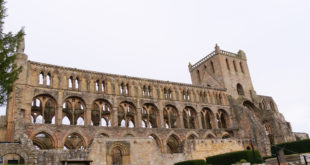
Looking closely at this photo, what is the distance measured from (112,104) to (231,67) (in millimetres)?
24155

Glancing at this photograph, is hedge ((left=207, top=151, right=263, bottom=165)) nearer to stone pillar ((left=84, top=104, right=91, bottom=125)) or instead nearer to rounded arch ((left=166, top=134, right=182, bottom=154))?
rounded arch ((left=166, top=134, right=182, bottom=154))

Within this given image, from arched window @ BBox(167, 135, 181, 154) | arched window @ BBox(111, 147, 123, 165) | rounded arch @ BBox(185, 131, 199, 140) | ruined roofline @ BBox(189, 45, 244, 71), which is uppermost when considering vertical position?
ruined roofline @ BBox(189, 45, 244, 71)

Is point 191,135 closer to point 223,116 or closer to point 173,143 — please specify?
point 173,143

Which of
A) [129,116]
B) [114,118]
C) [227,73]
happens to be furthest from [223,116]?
[114,118]

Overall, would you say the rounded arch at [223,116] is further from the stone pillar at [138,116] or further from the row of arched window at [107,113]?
the stone pillar at [138,116]

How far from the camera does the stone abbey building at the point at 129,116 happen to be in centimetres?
2672

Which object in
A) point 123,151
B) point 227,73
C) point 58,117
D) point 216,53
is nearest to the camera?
point 123,151

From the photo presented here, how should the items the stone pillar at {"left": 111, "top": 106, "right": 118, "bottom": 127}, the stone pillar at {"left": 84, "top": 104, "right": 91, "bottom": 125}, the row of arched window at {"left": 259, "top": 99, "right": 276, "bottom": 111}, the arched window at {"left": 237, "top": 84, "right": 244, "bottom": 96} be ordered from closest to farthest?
the stone pillar at {"left": 84, "top": 104, "right": 91, "bottom": 125}
the stone pillar at {"left": 111, "top": 106, "right": 118, "bottom": 127}
the arched window at {"left": 237, "top": 84, "right": 244, "bottom": 96}
the row of arched window at {"left": 259, "top": 99, "right": 276, "bottom": 111}

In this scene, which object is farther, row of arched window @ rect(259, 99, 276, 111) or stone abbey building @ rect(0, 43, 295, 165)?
row of arched window @ rect(259, 99, 276, 111)

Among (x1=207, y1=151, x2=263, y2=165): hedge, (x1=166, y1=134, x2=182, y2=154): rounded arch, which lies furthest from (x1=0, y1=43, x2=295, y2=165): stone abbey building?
(x1=207, y1=151, x2=263, y2=165): hedge

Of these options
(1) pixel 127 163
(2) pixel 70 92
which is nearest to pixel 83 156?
(1) pixel 127 163

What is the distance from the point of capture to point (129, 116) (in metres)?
43.1

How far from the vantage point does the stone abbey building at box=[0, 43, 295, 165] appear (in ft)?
87.7

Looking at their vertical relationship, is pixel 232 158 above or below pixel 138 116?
below
